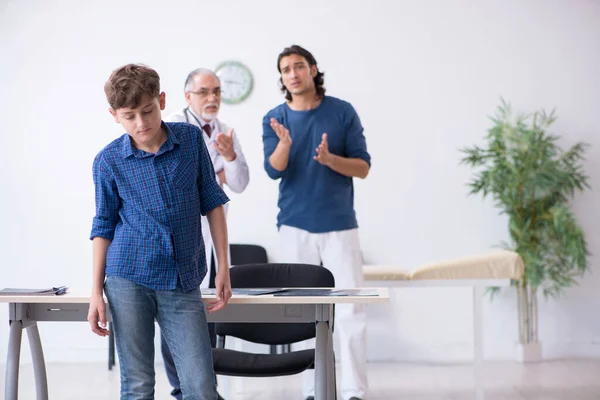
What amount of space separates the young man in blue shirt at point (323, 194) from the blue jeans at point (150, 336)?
156cm

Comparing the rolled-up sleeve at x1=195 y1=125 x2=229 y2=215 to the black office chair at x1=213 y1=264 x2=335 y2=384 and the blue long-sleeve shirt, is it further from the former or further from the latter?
the blue long-sleeve shirt

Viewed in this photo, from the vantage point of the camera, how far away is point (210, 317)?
2.80 meters

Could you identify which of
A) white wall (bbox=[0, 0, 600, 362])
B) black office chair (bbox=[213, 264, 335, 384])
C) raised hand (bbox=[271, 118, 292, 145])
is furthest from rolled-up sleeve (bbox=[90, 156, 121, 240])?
white wall (bbox=[0, 0, 600, 362])

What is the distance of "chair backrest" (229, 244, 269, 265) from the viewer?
18.7 ft

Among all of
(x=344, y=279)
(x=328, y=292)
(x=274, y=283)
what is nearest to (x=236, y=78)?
(x=344, y=279)

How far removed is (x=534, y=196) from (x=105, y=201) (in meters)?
3.94

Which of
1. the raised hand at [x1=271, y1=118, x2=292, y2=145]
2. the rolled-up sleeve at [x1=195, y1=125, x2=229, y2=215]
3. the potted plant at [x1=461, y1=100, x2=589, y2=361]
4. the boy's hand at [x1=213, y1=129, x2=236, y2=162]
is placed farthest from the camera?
A: the potted plant at [x1=461, y1=100, x2=589, y2=361]

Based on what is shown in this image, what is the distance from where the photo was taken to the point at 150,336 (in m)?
2.48

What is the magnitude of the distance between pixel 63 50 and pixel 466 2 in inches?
115

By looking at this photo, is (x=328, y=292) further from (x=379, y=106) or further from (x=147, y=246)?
(x=379, y=106)

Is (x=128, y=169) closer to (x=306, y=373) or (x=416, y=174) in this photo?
(x=306, y=373)

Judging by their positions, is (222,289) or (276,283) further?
(276,283)

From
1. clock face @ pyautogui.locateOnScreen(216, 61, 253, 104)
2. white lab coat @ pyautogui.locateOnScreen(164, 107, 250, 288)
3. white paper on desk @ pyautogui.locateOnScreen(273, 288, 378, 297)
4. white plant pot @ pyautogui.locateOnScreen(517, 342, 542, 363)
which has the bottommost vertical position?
white plant pot @ pyautogui.locateOnScreen(517, 342, 542, 363)

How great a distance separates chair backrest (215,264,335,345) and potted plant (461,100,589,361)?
95.9 inches
